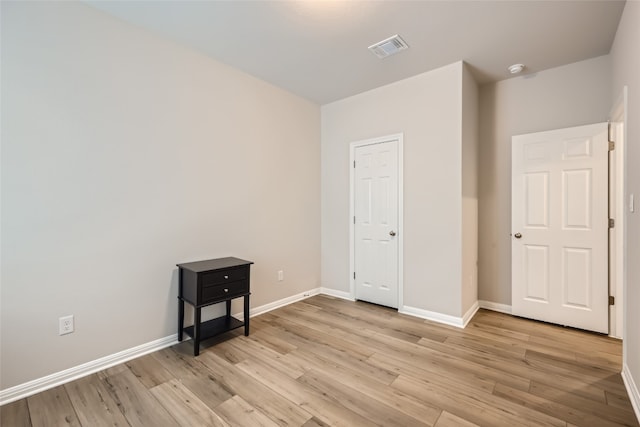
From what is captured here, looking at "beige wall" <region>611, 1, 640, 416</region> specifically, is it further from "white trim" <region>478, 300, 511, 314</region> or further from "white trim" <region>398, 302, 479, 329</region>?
"white trim" <region>478, 300, 511, 314</region>

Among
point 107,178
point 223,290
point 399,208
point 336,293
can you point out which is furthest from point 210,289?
point 399,208

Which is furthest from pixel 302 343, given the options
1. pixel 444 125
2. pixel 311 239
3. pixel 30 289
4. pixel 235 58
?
pixel 235 58

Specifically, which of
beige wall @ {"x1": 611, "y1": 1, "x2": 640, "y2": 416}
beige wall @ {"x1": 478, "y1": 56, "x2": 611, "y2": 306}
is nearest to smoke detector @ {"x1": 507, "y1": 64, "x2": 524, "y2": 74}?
beige wall @ {"x1": 478, "y1": 56, "x2": 611, "y2": 306}

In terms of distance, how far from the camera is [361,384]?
206cm

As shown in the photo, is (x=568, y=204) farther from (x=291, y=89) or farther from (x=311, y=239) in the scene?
(x=291, y=89)

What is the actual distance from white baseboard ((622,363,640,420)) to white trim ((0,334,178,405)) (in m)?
3.33

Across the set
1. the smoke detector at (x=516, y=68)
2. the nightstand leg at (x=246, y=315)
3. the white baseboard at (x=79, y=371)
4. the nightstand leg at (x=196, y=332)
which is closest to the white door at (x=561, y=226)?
the smoke detector at (x=516, y=68)

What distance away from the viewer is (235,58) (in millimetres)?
2910

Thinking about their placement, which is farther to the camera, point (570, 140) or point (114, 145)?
point (570, 140)

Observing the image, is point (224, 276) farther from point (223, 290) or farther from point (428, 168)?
point (428, 168)

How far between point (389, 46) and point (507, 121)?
5.86 ft

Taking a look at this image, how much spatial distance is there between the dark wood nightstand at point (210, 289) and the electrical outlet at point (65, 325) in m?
0.75

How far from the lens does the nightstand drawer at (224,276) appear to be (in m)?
2.49

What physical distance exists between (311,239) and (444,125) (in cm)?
220
